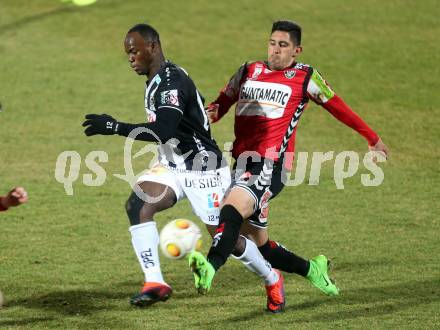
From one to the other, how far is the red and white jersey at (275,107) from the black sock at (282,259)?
29.1 inches

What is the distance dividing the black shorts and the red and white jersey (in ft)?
0.38

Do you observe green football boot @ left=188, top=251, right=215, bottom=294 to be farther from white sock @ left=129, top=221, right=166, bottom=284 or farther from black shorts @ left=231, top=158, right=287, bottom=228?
black shorts @ left=231, top=158, right=287, bottom=228

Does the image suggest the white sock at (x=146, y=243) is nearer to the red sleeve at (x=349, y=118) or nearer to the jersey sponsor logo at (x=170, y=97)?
the jersey sponsor logo at (x=170, y=97)

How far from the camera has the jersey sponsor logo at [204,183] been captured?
8547 mm

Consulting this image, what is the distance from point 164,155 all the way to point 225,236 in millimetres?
880

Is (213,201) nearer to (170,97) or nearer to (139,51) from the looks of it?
(170,97)

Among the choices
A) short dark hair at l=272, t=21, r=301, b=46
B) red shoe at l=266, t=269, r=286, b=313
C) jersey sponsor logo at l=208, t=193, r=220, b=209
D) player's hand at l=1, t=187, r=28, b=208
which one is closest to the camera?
player's hand at l=1, t=187, r=28, b=208

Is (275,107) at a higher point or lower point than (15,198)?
higher

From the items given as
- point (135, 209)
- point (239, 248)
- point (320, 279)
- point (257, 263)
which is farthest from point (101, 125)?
point (320, 279)

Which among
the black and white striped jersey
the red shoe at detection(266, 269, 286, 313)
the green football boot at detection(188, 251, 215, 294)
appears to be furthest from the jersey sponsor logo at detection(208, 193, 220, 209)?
the red shoe at detection(266, 269, 286, 313)

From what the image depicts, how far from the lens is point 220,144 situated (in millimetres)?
15359

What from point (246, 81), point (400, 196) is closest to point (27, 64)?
point (400, 196)

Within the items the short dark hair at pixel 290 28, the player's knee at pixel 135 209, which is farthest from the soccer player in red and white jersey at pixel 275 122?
the player's knee at pixel 135 209

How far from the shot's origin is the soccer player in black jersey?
8.08m
